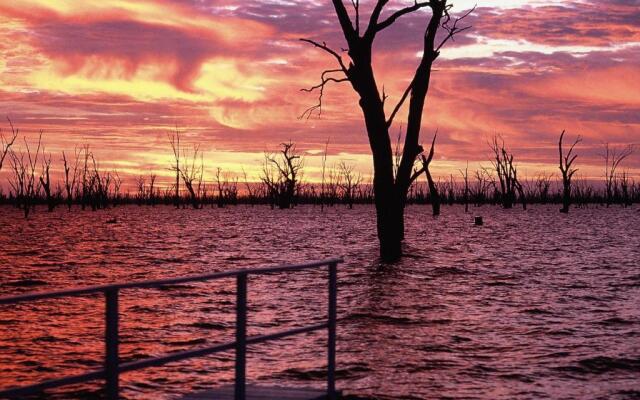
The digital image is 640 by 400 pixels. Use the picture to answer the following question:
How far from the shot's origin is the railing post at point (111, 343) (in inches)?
201

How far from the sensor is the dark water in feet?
35.4

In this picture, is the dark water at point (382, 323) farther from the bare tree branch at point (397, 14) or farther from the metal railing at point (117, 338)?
the bare tree branch at point (397, 14)

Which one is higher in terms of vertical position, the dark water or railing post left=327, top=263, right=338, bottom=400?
railing post left=327, top=263, right=338, bottom=400

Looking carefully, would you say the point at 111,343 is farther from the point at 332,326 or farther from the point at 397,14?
the point at 397,14

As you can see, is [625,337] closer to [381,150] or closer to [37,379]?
[37,379]

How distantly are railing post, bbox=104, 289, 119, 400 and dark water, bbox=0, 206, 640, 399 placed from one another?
485 centimetres

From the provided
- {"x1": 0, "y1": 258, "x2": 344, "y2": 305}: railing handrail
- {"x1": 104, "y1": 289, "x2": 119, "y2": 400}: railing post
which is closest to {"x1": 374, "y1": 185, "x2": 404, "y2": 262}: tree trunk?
{"x1": 0, "y1": 258, "x2": 344, "y2": 305}: railing handrail

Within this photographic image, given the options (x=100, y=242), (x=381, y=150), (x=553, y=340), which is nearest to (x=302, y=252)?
(x=381, y=150)

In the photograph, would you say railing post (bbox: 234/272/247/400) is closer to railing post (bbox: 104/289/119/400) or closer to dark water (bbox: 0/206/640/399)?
railing post (bbox: 104/289/119/400)

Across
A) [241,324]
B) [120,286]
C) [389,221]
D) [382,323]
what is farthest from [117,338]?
[389,221]

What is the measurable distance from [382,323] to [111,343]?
10703mm

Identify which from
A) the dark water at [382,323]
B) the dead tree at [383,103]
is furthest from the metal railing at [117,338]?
the dead tree at [383,103]

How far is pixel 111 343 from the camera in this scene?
17.0 feet

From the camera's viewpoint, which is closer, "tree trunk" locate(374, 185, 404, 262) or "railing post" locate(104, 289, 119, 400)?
"railing post" locate(104, 289, 119, 400)
